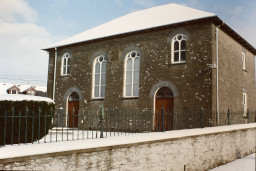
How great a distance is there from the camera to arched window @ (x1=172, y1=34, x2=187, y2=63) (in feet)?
49.1

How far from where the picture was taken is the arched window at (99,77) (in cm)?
1814

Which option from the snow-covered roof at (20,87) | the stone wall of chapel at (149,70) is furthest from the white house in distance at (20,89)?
the stone wall of chapel at (149,70)

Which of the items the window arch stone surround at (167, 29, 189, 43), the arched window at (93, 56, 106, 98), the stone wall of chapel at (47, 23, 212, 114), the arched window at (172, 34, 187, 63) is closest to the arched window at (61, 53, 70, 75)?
the stone wall of chapel at (47, 23, 212, 114)

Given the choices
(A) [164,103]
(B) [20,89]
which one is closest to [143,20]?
(A) [164,103]

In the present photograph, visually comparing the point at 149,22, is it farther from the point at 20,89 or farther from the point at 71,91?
the point at 20,89

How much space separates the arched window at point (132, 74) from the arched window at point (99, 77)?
1.90 m

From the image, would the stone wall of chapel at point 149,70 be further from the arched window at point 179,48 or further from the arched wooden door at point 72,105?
the arched wooden door at point 72,105

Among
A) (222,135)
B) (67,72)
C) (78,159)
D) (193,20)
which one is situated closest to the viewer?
(78,159)

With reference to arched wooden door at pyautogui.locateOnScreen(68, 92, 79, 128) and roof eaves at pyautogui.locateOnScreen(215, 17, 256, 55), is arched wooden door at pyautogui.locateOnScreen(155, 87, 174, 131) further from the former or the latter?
arched wooden door at pyautogui.locateOnScreen(68, 92, 79, 128)

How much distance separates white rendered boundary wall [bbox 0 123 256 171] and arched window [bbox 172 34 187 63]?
5.37 metres

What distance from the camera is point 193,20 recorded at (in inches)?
563

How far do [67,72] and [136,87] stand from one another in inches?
258

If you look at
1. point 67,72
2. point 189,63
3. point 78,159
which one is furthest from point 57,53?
point 78,159

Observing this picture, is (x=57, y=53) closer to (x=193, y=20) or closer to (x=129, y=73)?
(x=129, y=73)
